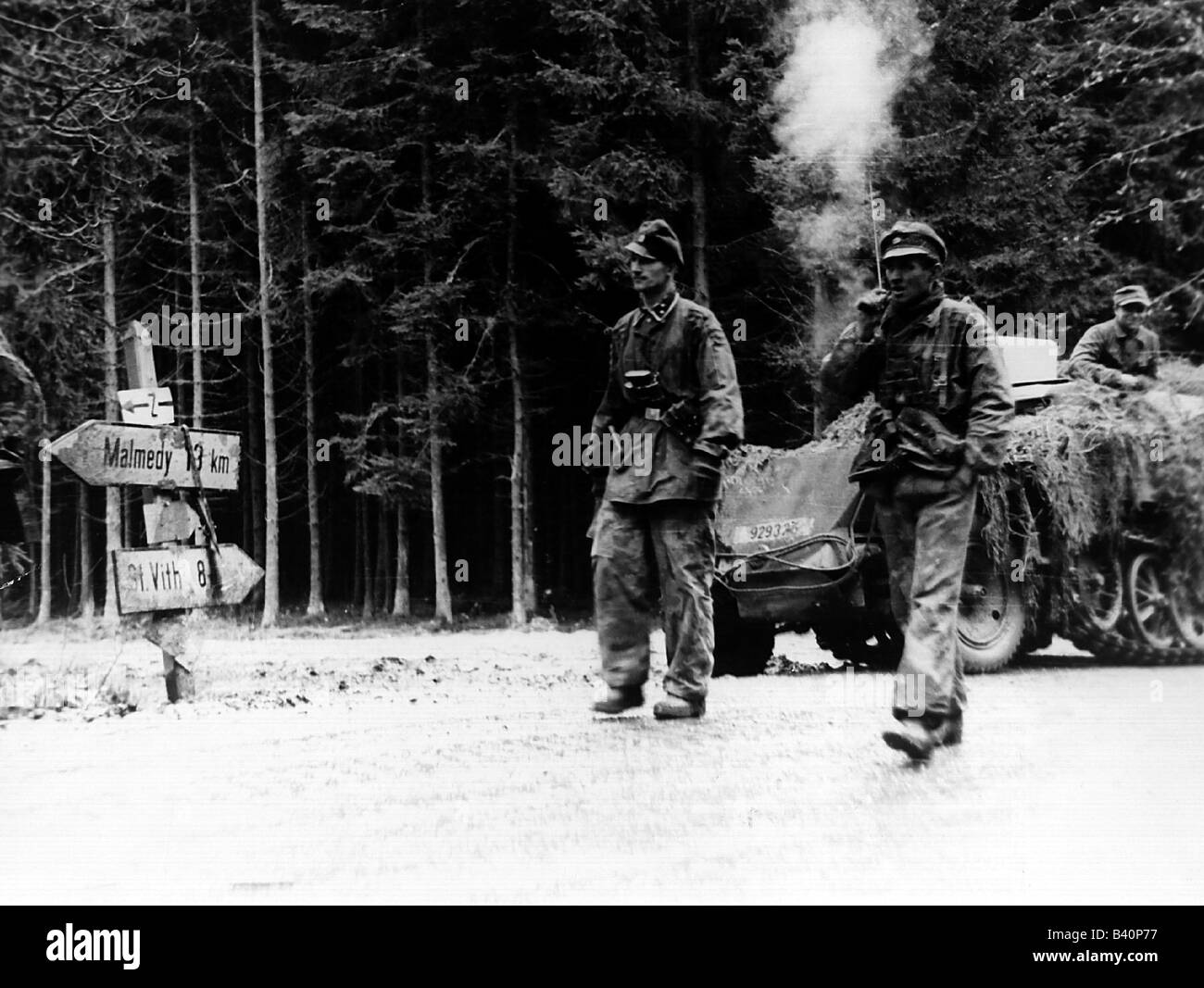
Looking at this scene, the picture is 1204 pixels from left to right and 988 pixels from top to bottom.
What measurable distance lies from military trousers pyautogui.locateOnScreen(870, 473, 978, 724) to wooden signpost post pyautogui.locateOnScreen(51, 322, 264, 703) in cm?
266

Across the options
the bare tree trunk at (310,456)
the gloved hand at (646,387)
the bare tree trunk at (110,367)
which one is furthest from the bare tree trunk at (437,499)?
the bare tree trunk at (110,367)

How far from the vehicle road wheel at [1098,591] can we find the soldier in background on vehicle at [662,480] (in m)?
1.82

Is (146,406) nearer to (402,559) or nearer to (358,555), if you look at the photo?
(358,555)

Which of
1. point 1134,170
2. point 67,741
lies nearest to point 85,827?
point 67,741

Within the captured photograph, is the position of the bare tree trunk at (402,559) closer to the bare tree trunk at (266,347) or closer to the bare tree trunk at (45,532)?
the bare tree trunk at (266,347)

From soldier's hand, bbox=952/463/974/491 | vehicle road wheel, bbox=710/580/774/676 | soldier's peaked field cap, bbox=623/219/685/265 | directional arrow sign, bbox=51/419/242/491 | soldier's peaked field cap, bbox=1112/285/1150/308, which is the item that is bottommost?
vehicle road wheel, bbox=710/580/774/676

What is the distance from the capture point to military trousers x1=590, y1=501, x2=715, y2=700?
14.7ft

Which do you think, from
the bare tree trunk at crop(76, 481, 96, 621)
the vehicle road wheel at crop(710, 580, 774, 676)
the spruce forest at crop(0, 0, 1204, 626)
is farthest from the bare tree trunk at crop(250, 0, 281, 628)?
the vehicle road wheel at crop(710, 580, 774, 676)

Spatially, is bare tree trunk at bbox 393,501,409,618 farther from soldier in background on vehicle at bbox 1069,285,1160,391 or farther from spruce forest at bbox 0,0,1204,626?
soldier in background on vehicle at bbox 1069,285,1160,391

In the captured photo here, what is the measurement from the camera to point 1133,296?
4676 mm

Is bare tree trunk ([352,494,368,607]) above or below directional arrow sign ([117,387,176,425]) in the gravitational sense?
below

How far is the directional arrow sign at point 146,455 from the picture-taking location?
479cm

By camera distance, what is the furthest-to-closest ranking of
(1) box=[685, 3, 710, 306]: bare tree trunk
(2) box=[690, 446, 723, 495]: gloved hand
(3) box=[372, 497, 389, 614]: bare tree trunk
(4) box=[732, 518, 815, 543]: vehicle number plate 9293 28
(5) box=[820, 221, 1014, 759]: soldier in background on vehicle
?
(4) box=[732, 518, 815, 543]: vehicle number plate 9293 28, (3) box=[372, 497, 389, 614]: bare tree trunk, (1) box=[685, 3, 710, 306]: bare tree trunk, (2) box=[690, 446, 723, 495]: gloved hand, (5) box=[820, 221, 1014, 759]: soldier in background on vehicle
